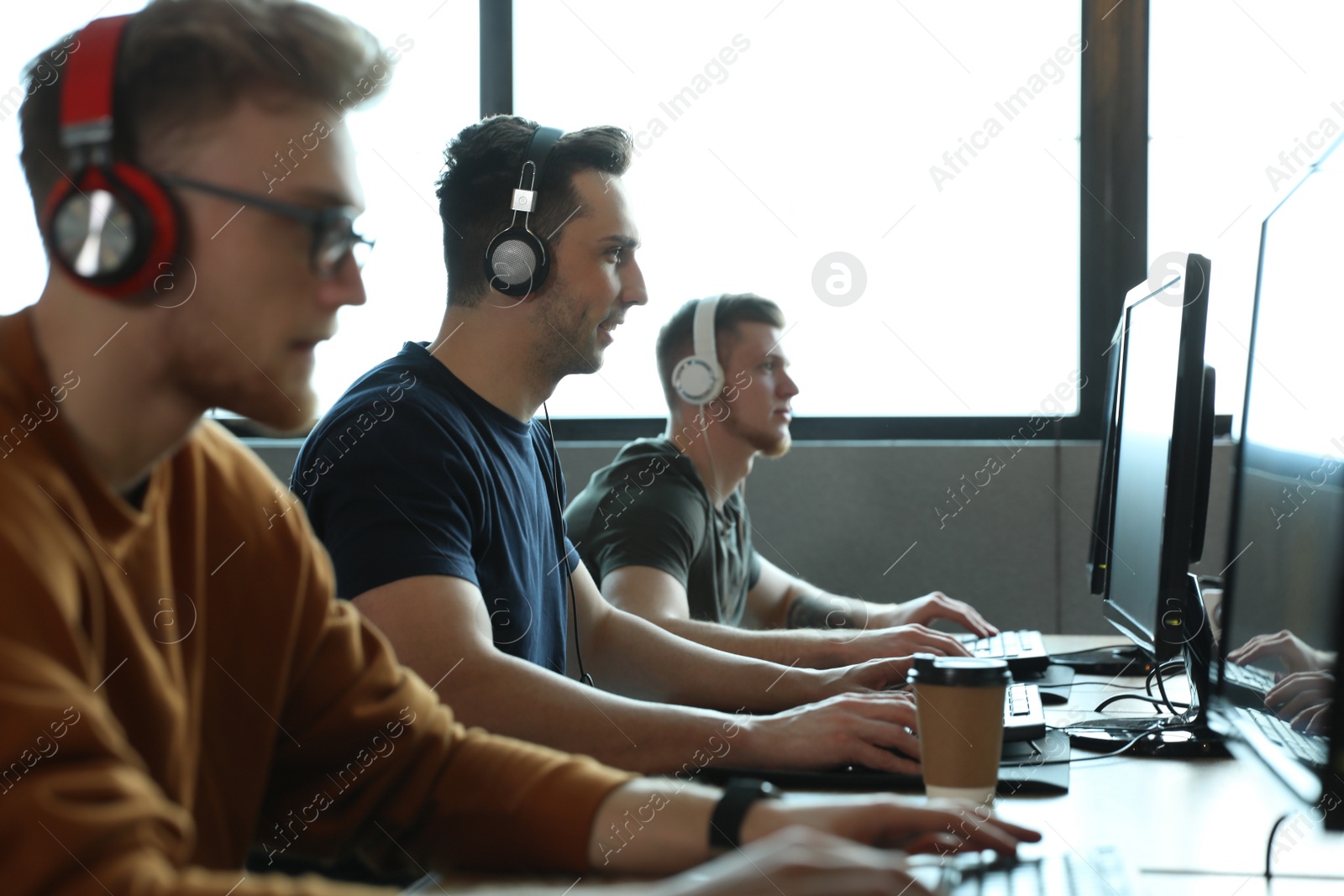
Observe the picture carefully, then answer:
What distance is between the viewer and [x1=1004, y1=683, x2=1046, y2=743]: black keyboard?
1038mm

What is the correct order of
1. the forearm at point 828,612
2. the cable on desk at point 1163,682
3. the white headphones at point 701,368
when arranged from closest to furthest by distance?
1. the cable on desk at point 1163,682
2. the forearm at point 828,612
3. the white headphones at point 701,368

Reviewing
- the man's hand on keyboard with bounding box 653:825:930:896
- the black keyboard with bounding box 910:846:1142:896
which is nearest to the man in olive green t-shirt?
the black keyboard with bounding box 910:846:1142:896

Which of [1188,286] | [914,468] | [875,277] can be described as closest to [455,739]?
[1188,286]

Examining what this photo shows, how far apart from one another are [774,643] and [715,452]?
775 mm

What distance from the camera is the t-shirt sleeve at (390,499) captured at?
1.12 m

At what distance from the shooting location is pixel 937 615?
1.83 metres

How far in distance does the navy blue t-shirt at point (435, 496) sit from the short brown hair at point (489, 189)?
171 mm

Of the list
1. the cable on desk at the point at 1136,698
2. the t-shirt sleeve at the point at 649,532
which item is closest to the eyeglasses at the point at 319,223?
the cable on desk at the point at 1136,698

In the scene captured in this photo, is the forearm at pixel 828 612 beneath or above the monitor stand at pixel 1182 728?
beneath

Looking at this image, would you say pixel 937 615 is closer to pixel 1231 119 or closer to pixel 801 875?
pixel 801 875

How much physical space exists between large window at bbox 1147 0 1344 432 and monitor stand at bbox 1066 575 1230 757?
1.52 meters

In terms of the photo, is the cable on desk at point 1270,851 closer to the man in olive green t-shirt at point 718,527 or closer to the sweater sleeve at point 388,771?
the sweater sleeve at point 388,771

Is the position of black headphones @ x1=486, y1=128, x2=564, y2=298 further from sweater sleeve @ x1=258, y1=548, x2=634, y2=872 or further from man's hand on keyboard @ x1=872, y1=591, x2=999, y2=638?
man's hand on keyboard @ x1=872, y1=591, x2=999, y2=638

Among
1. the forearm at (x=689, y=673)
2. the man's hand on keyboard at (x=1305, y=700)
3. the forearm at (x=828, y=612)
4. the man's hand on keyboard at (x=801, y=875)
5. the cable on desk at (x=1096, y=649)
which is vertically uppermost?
the man's hand on keyboard at (x=1305, y=700)
